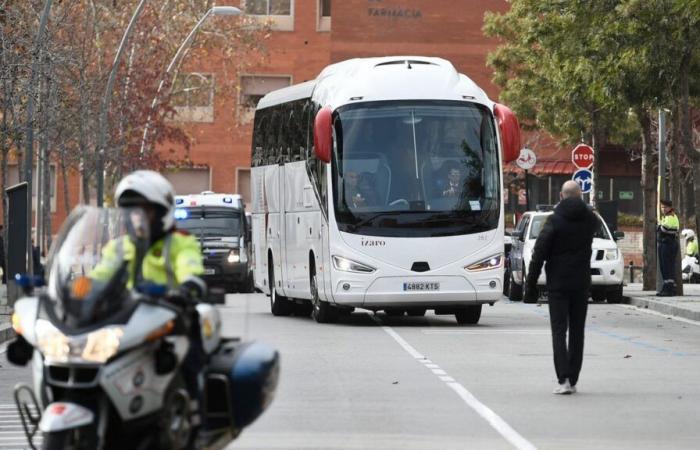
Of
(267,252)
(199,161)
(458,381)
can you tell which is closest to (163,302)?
(458,381)

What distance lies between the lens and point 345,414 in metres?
13.8

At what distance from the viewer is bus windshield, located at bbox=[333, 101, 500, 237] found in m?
25.8

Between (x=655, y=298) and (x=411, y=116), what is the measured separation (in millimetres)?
10085

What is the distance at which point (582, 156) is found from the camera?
39562mm

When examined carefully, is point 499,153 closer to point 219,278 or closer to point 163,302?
point 163,302

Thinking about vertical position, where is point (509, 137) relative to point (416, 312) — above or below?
above

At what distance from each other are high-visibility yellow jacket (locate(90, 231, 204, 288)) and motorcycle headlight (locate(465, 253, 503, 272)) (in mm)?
17589

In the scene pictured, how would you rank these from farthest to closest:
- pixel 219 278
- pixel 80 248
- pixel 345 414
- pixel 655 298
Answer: pixel 219 278 < pixel 655 298 < pixel 345 414 < pixel 80 248

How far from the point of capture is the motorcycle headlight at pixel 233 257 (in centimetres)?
4861

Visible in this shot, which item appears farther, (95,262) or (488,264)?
(488,264)

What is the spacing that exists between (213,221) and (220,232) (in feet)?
1.45

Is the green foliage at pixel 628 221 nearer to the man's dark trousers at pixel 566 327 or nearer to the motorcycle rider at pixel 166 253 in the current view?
the man's dark trousers at pixel 566 327

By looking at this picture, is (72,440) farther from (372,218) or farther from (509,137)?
(509,137)

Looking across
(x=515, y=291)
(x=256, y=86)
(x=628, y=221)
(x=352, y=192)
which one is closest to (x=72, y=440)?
(x=352, y=192)
